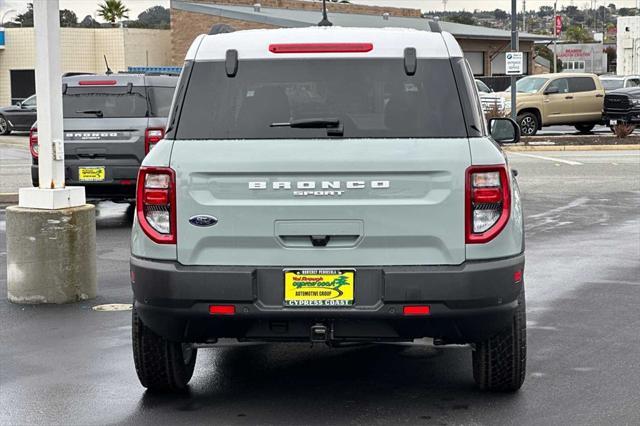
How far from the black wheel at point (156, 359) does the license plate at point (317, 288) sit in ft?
3.04

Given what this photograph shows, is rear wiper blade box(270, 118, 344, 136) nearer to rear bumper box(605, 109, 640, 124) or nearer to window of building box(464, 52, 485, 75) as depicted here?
rear bumper box(605, 109, 640, 124)

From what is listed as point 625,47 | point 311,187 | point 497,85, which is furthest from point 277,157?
point 625,47

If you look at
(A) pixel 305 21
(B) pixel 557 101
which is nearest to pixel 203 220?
(B) pixel 557 101

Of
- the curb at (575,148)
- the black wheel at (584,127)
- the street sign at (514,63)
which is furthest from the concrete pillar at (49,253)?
the black wheel at (584,127)

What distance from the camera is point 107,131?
45.9 feet

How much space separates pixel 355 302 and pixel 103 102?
9139mm

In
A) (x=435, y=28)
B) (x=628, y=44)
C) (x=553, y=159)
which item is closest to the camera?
(x=435, y=28)

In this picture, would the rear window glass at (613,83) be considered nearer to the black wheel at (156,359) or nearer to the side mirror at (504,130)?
the side mirror at (504,130)

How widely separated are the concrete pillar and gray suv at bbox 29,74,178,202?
4697mm

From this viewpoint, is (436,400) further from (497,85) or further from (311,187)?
(497,85)

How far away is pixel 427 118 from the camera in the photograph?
5.86 meters

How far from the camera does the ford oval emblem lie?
575cm

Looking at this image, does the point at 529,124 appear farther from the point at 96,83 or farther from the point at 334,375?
the point at 334,375

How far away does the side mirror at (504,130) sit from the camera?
297 inches
